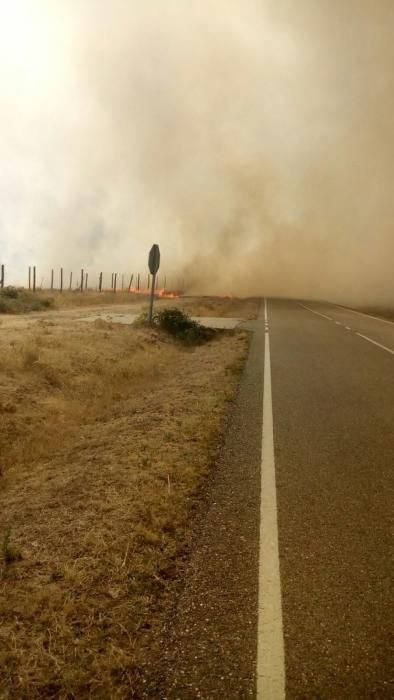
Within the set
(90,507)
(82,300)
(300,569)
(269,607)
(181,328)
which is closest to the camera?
(269,607)

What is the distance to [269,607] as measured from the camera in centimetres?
279

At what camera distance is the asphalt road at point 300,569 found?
7.60 ft

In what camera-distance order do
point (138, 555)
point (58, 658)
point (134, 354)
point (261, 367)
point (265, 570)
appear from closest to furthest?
point (58, 658) → point (265, 570) → point (138, 555) → point (261, 367) → point (134, 354)

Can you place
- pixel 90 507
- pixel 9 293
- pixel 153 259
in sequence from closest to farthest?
pixel 90 507 → pixel 153 259 → pixel 9 293

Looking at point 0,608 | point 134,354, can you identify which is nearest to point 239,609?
point 0,608

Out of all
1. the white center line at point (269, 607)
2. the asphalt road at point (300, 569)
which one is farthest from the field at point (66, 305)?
the white center line at point (269, 607)

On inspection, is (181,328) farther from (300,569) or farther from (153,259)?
(300,569)

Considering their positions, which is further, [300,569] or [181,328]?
[181,328]

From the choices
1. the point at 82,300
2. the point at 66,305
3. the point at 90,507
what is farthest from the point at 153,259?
the point at 82,300

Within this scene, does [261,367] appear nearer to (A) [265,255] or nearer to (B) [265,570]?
(B) [265,570]

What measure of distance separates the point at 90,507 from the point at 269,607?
1.96 meters

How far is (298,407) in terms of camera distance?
7.32m

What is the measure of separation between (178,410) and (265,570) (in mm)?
4237

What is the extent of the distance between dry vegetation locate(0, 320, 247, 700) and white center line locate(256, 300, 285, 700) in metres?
0.60
